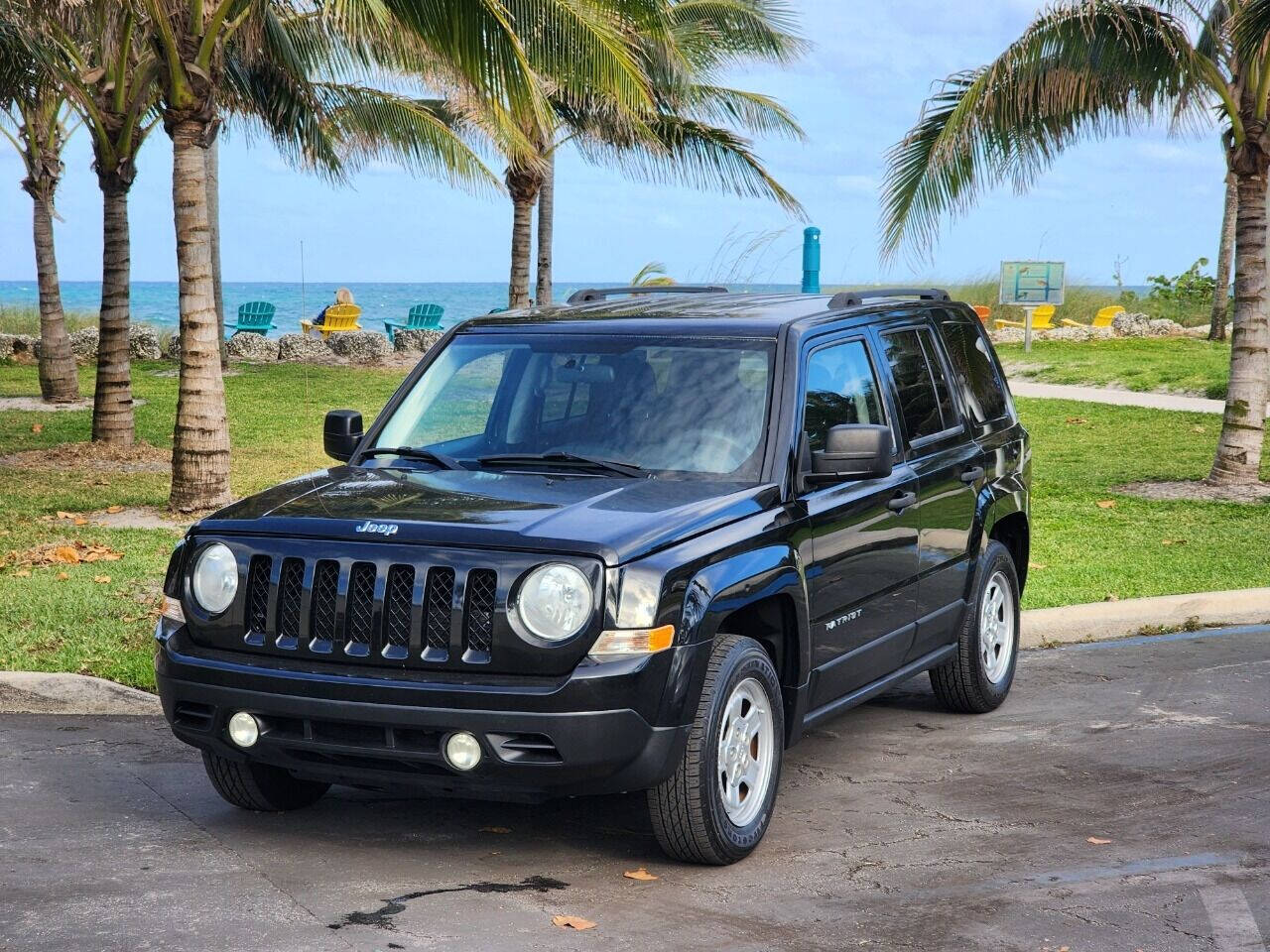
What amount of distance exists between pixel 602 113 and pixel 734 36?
11.3ft

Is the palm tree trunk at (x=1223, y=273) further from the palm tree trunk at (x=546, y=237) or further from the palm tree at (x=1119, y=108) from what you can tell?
the palm tree at (x=1119, y=108)

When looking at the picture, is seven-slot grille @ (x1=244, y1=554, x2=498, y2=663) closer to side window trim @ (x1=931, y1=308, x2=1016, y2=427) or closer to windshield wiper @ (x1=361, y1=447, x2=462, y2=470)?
windshield wiper @ (x1=361, y1=447, x2=462, y2=470)

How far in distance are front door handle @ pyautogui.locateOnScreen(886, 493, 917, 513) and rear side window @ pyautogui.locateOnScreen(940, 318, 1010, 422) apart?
1.08 metres

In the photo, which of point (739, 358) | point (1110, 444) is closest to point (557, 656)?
point (739, 358)

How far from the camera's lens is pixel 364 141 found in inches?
751

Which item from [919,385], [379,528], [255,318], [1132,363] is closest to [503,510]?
[379,528]

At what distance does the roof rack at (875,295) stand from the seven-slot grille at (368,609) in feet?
7.56

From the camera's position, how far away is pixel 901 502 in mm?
6293

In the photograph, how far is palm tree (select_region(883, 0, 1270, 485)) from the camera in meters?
13.6

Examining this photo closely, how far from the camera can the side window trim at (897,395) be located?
6.54 meters

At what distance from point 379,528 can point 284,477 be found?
1041cm

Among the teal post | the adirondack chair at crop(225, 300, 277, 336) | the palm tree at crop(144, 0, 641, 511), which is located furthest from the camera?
the adirondack chair at crop(225, 300, 277, 336)

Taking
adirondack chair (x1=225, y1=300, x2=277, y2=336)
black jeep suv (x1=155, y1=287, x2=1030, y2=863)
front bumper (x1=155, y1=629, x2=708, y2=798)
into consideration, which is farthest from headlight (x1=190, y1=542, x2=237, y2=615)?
adirondack chair (x1=225, y1=300, x2=277, y2=336)

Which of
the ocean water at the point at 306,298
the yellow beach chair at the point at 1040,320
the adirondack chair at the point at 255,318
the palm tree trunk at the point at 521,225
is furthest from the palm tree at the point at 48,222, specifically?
the ocean water at the point at 306,298
